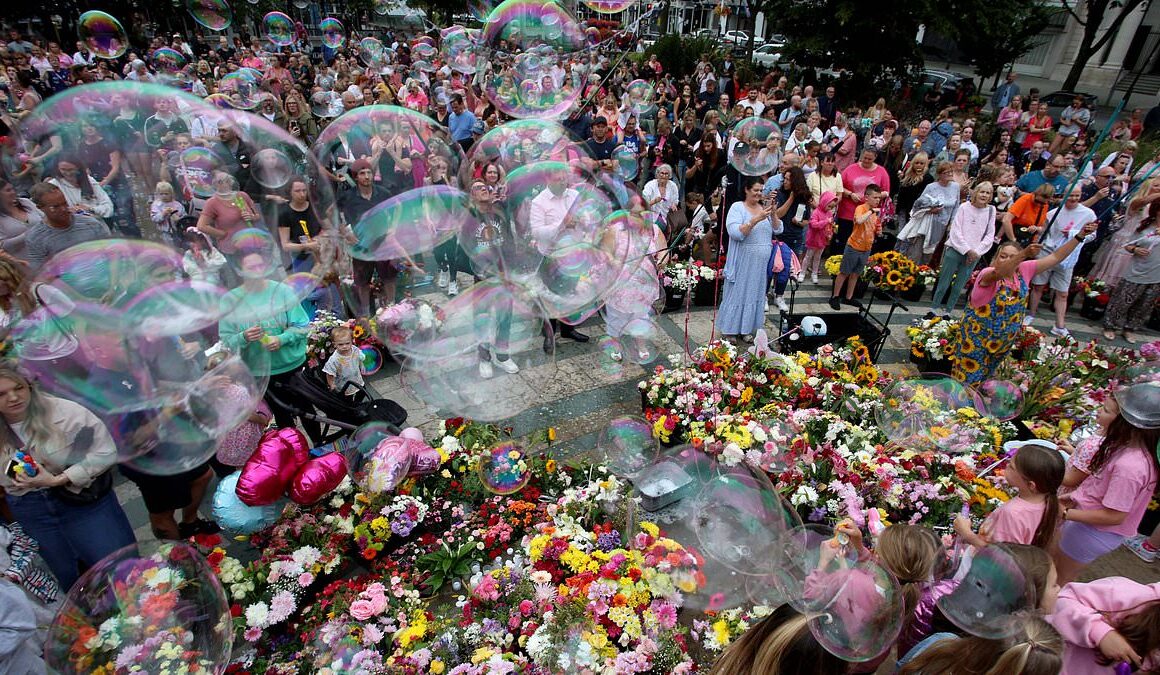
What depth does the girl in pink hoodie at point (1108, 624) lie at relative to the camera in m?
2.12

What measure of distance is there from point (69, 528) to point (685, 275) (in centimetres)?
621

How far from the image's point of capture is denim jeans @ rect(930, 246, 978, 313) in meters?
7.30

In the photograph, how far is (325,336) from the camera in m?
5.42

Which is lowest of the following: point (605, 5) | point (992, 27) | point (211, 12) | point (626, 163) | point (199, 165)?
point (626, 163)

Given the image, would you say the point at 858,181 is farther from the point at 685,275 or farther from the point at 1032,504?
the point at 1032,504

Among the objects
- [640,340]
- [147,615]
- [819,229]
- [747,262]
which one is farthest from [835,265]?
[147,615]

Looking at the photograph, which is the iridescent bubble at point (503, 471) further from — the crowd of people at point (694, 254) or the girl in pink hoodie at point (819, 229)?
the girl in pink hoodie at point (819, 229)

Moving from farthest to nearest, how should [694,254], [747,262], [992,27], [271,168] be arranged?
[992,27] → [694,254] → [747,262] → [271,168]

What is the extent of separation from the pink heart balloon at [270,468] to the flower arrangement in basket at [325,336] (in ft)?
4.25

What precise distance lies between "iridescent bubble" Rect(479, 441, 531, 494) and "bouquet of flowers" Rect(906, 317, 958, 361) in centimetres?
436

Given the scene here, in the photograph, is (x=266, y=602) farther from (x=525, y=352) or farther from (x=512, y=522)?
(x=525, y=352)

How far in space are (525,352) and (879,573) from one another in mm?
2795

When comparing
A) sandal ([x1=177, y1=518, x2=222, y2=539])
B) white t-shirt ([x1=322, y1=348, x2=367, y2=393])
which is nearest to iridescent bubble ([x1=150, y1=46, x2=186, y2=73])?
white t-shirt ([x1=322, y1=348, x2=367, y2=393])

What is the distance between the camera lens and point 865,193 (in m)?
7.50
